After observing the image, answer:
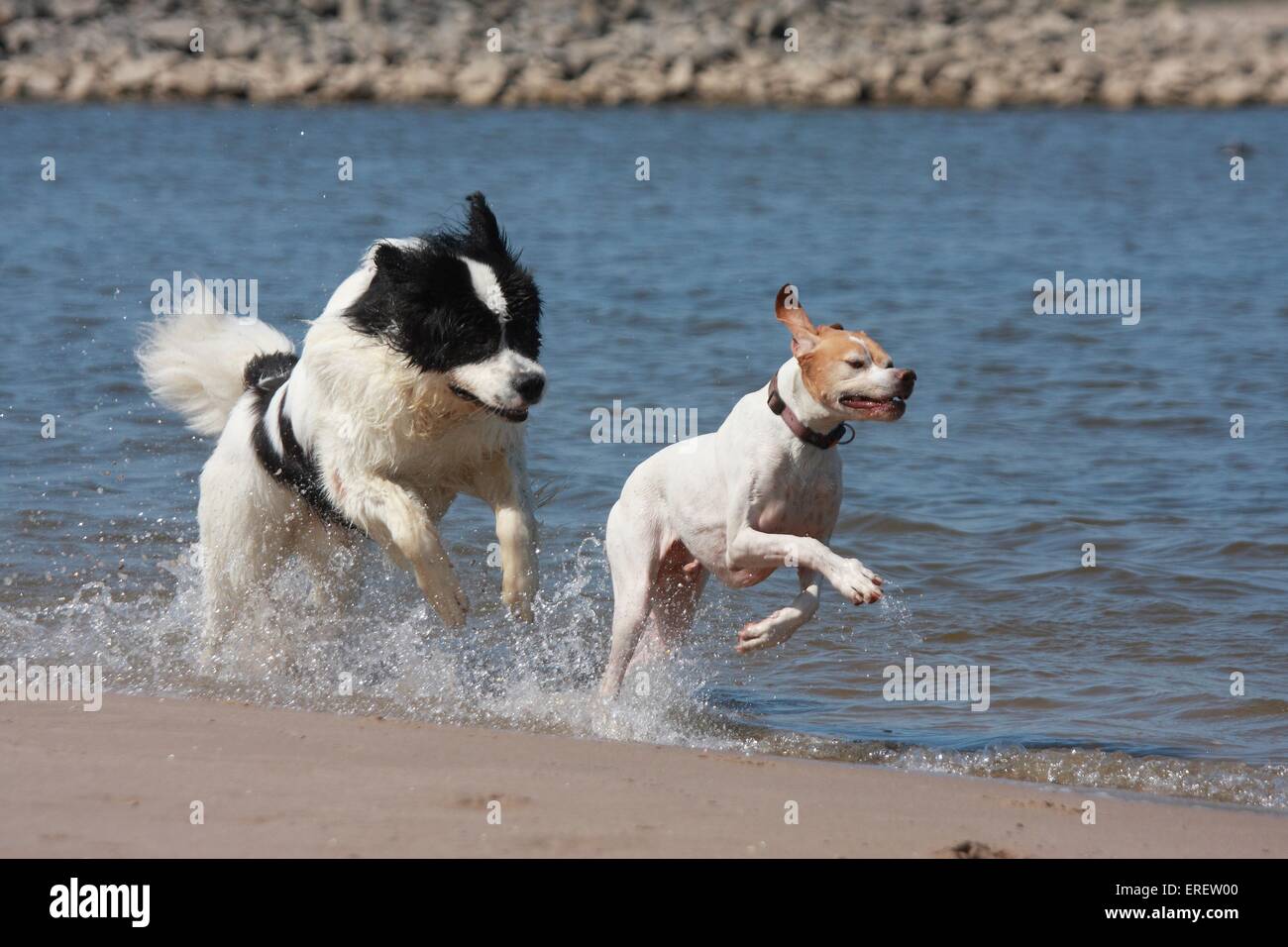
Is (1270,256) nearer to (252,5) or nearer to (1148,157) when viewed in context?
(1148,157)

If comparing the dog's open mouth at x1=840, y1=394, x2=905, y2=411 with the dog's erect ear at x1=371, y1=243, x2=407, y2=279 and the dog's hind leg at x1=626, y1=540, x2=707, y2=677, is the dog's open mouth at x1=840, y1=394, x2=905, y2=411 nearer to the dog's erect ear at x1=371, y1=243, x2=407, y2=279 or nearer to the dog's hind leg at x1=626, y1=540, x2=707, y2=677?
the dog's hind leg at x1=626, y1=540, x2=707, y2=677


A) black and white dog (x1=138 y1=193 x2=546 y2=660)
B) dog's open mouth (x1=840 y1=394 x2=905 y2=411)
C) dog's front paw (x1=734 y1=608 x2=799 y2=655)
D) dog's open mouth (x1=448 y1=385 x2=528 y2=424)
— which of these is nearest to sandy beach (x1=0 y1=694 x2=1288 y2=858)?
dog's front paw (x1=734 y1=608 x2=799 y2=655)

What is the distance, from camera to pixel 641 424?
10883mm

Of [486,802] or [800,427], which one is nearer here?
[486,802]

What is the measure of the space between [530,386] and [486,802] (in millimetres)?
1569

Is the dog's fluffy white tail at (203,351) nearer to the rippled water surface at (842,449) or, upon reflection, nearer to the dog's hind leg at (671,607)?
the rippled water surface at (842,449)

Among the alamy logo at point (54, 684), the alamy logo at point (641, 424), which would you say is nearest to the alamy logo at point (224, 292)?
the alamy logo at point (641, 424)

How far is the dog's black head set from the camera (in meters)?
5.69

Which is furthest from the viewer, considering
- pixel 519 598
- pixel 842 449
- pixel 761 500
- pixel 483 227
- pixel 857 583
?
pixel 842 449

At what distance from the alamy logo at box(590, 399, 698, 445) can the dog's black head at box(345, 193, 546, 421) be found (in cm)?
450

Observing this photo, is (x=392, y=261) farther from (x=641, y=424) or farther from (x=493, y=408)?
(x=641, y=424)

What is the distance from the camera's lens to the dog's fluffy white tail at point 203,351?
7.08m

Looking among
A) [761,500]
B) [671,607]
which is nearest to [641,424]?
[671,607]

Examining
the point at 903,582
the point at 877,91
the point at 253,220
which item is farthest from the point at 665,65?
the point at 903,582
